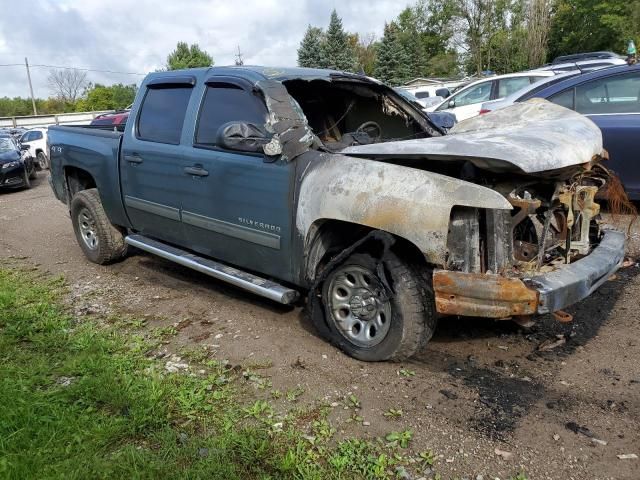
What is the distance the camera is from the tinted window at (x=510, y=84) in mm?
10715

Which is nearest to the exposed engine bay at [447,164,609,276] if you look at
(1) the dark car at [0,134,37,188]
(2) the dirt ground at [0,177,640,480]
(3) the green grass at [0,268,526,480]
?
(2) the dirt ground at [0,177,640,480]

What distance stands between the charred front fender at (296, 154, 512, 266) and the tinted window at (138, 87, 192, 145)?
62.0 inches

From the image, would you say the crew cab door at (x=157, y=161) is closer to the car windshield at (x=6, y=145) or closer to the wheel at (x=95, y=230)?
the wheel at (x=95, y=230)

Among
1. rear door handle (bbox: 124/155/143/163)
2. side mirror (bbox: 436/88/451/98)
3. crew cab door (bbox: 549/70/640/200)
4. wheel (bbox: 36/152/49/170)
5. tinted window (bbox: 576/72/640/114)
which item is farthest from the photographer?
wheel (bbox: 36/152/49/170)

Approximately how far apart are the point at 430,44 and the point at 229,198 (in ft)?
216

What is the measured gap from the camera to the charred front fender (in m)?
2.95

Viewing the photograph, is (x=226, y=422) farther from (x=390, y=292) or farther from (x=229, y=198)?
(x=229, y=198)

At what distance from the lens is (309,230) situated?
141 inches

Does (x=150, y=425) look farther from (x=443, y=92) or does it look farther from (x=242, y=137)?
(x=443, y=92)

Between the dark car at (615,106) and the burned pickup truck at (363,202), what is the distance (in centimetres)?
223

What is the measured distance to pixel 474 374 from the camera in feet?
11.2

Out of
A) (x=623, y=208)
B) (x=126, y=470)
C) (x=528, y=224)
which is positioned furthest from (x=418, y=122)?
(x=126, y=470)

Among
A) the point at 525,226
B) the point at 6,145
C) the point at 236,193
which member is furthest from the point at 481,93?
the point at 6,145

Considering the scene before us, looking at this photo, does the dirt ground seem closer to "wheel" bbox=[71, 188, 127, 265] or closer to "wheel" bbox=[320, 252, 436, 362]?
"wheel" bbox=[320, 252, 436, 362]
